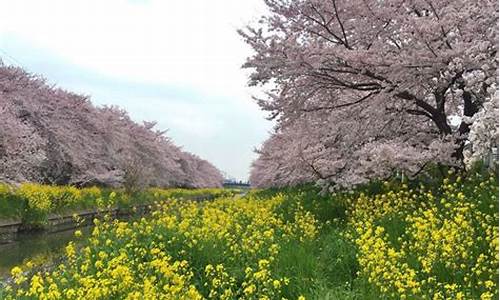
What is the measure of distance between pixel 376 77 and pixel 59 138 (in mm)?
21818

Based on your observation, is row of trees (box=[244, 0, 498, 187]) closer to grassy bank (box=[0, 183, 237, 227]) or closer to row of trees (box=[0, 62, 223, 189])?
grassy bank (box=[0, 183, 237, 227])

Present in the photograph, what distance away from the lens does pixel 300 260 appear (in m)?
7.39

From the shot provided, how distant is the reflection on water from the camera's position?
13.9 meters

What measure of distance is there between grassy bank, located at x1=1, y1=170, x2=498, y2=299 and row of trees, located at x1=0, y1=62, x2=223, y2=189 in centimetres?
1205

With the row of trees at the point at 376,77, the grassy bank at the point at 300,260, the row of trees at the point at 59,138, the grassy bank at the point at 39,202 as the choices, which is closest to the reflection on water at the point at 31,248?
the grassy bank at the point at 39,202

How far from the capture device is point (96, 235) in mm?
9016

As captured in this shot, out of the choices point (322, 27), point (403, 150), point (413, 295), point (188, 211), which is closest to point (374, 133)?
point (403, 150)

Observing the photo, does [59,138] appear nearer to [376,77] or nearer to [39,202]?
[39,202]

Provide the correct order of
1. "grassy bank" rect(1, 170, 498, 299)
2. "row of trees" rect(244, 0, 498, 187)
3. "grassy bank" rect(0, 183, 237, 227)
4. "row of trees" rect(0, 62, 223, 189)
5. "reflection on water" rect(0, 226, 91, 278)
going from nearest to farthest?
"grassy bank" rect(1, 170, 498, 299), "row of trees" rect(244, 0, 498, 187), "reflection on water" rect(0, 226, 91, 278), "grassy bank" rect(0, 183, 237, 227), "row of trees" rect(0, 62, 223, 189)

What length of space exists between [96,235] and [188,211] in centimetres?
356

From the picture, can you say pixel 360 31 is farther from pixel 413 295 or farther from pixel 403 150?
pixel 413 295

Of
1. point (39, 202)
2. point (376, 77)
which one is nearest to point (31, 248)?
point (39, 202)

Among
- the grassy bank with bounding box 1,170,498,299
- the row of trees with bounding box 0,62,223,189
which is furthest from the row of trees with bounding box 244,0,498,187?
the row of trees with bounding box 0,62,223,189

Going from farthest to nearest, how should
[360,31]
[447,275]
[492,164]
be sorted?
[492,164], [360,31], [447,275]
